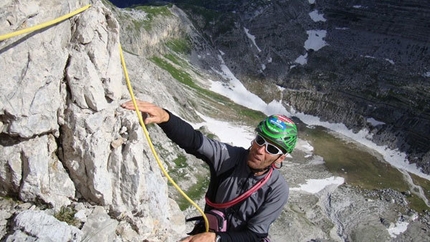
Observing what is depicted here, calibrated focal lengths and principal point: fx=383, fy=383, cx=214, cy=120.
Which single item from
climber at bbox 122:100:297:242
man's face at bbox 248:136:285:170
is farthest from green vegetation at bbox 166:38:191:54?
man's face at bbox 248:136:285:170

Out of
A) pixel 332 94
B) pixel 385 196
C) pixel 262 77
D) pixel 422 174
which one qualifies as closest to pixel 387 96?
pixel 332 94

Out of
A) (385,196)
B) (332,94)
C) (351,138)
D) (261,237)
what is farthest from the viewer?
(332,94)

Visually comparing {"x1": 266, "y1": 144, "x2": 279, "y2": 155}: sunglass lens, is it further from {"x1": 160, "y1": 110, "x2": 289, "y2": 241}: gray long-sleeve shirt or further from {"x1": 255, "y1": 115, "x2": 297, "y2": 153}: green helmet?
{"x1": 160, "y1": 110, "x2": 289, "y2": 241}: gray long-sleeve shirt

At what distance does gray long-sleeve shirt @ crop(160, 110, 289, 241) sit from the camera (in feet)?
27.0

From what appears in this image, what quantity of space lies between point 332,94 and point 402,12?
44.8m

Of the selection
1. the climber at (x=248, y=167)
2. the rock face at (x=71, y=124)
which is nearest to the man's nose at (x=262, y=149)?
the climber at (x=248, y=167)

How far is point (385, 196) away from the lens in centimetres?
7488

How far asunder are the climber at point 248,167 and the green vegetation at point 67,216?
2659mm

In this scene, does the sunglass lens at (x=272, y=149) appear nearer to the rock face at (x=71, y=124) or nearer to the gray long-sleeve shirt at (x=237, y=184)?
the gray long-sleeve shirt at (x=237, y=184)

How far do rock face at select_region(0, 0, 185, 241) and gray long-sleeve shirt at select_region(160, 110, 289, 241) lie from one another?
168 cm

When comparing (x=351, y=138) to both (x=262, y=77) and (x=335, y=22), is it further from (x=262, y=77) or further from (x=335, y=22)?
(x=335, y=22)

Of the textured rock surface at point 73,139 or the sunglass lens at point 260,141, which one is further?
the sunglass lens at point 260,141

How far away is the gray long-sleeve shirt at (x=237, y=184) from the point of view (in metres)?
8.22

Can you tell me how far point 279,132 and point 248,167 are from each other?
1.08m
